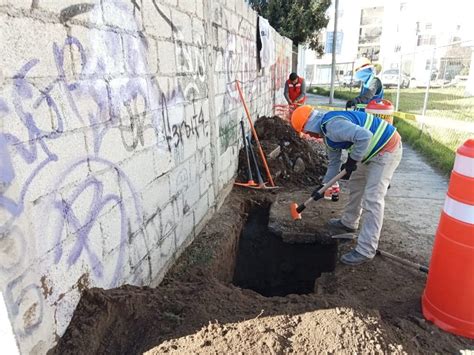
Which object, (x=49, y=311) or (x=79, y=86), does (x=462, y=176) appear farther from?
(x=49, y=311)

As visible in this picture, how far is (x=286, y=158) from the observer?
274 inches

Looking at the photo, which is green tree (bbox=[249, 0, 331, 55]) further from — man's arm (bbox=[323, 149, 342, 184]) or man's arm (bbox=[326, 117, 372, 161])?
man's arm (bbox=[326, 117, 372, 161])

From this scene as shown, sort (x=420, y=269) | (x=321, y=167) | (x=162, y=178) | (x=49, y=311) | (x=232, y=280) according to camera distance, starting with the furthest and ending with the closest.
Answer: (x=321, y=167)
(x=232, y=280)
(x=420, y=269)
(x=162, y=178)
(x=49, y=311)

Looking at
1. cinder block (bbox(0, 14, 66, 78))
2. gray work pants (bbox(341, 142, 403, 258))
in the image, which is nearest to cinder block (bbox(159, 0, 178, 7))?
cinder block (bbox(0, 14, 66, 78))

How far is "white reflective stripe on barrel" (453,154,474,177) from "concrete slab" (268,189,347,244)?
2.11 meters

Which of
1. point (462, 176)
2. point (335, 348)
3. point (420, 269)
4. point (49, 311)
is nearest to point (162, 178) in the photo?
point (49, 311)

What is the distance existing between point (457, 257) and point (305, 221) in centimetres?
237

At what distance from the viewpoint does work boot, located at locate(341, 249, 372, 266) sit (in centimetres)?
368

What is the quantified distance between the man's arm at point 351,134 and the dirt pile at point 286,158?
2737mm

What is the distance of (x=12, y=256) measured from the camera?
5.12ft

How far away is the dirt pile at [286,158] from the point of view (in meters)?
6.36

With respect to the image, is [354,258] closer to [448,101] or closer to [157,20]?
[157,20]

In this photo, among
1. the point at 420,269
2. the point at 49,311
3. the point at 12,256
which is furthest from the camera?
the point at 420,269

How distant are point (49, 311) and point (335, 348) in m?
1.55
